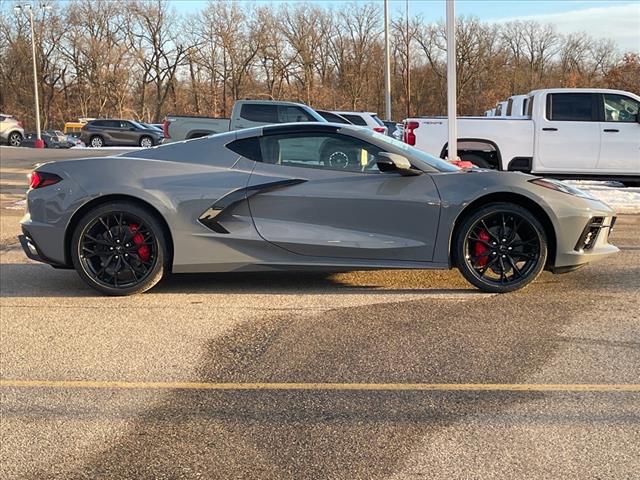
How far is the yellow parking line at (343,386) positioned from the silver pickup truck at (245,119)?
13.1 meters

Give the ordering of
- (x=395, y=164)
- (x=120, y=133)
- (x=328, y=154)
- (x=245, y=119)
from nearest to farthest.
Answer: (x=395, y=164) < (x=328, y=154) < (x=245, y=119) < (x=120, y=133)

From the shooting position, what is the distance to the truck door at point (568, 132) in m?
12.7

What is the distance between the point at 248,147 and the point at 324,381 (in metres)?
2.64

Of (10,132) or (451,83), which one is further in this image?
(10,132)

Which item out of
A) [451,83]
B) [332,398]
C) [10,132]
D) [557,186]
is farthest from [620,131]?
[10,132]

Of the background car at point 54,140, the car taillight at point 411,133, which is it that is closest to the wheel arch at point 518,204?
the car taillight at point 411,133

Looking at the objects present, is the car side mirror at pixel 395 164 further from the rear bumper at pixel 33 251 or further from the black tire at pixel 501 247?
the rear bumper at pixel 33 251

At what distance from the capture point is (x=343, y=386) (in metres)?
3.75

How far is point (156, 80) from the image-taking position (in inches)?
2913

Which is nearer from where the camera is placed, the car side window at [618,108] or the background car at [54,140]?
the car side window at [618,108]

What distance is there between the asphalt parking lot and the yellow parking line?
0.05 ft

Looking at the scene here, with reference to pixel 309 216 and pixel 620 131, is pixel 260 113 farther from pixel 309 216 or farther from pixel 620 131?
pixel 309 216

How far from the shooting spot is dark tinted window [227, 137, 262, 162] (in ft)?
18.9

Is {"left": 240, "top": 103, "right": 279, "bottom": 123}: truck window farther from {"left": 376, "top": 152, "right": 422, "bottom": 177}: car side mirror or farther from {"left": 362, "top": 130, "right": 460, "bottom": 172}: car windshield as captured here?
{"left": 376, "top": 152, "right": 422, "bottom": 177}: car side mirror
